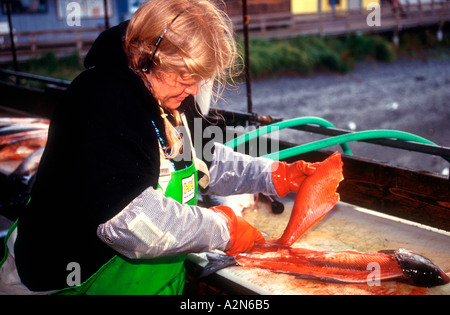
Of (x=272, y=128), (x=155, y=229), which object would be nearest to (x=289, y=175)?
(x=272, y=128)

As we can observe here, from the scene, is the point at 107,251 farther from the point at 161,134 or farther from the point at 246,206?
the point at 246,206

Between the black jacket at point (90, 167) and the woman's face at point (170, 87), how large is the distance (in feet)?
0.22

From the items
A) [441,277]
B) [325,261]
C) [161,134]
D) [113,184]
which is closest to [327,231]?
[325,261]

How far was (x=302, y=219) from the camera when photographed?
2.19 meters

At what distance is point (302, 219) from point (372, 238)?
443 millimetres

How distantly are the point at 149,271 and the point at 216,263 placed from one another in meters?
0.42

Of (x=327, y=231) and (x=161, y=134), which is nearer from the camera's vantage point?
(x=161, y=134)

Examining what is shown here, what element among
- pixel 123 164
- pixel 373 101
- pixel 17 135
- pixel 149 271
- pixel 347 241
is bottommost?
pixel 373 101

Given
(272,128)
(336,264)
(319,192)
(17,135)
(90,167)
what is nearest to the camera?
(90,167)

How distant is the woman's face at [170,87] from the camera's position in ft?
5.07

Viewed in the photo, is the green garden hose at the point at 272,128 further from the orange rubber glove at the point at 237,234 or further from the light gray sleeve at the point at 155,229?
the light gray sleeve at the point at 155,229

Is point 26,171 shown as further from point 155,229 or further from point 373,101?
point 373,101

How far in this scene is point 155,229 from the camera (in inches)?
57.0

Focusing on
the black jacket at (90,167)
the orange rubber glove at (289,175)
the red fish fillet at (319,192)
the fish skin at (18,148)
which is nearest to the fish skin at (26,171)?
the fish skin at (18,148)
